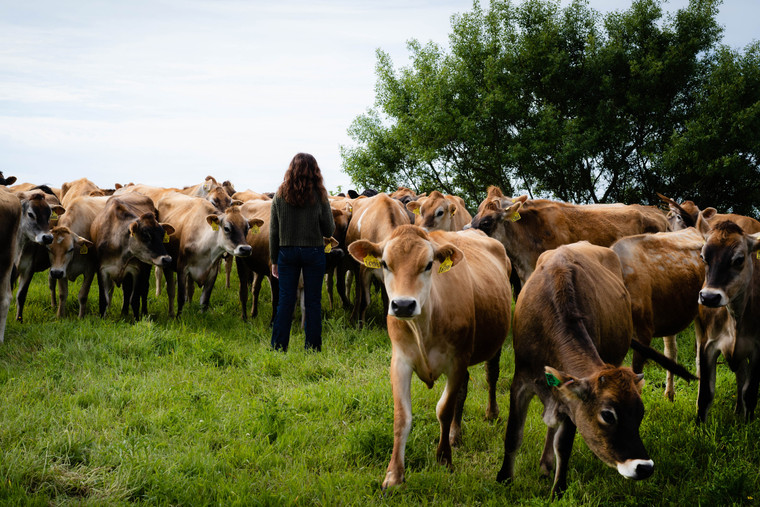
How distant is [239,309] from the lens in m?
11.2

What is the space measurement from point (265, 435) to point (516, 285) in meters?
6.49

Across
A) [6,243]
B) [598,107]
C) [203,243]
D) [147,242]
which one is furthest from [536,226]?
[598,107]

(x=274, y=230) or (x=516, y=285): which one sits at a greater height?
(x=274, y=230)

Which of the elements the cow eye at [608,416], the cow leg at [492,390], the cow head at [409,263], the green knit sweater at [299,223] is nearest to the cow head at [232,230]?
the green knit sweater at [299,223]

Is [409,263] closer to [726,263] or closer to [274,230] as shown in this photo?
[726,263]

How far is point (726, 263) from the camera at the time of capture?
5793 mm

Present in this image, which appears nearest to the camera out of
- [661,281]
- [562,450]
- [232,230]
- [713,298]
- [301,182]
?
[562,450]

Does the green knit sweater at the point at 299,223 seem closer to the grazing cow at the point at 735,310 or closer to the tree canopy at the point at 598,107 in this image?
the grazing cow at the point at 735,310

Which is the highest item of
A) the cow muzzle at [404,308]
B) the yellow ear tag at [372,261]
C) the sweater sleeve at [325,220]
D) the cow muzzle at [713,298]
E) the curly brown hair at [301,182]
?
the curly brown hair at [301,182]

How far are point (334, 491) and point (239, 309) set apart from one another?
709cm

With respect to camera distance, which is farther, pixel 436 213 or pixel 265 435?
pixel 436 213

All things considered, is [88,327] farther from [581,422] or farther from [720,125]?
[720,125]

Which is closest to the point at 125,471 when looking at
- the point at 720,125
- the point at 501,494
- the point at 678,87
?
the point at 501,494

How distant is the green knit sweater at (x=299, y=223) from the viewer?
25.4 feet
